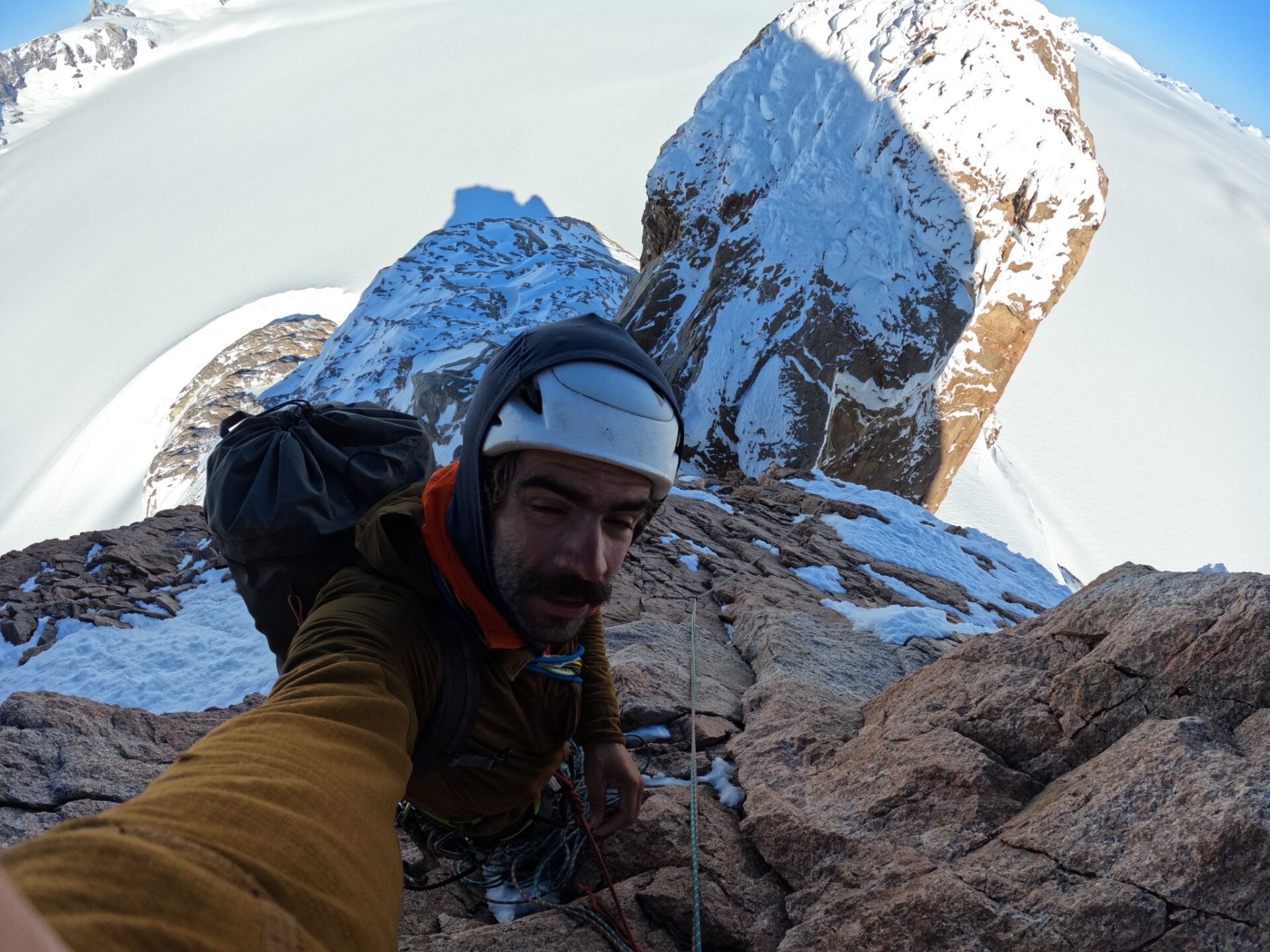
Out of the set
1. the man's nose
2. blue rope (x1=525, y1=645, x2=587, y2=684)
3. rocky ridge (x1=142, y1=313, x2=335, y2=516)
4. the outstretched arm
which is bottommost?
rocky ridge (x1=142, y1=313, x2=335, y2=516)

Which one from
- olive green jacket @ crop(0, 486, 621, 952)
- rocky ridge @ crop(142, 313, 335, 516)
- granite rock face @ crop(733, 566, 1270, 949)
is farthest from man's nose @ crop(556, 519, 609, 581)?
rocky ridge @ crop(142, 313, 335, 516)

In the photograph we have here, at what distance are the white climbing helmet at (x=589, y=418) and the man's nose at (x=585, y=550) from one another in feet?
0.54

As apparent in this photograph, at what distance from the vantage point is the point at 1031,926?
5.56 feet

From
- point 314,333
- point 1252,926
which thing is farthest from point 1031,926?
point 314,333

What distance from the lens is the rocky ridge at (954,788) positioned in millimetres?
1690

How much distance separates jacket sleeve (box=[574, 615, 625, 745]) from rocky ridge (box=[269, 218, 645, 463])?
13668 millimetres

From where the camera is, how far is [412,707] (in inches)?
61.7

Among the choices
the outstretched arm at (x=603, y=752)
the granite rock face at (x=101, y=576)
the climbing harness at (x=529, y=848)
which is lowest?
the granite rock face at (x=101, y=576)

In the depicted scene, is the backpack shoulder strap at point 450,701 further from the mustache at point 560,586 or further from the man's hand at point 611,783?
the man's hand at point 611,783

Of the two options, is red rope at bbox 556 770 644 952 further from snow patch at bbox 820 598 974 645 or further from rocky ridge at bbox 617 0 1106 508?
rocky ridge at bbox 617 0 1106 508

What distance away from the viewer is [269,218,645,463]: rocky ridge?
19.3 m

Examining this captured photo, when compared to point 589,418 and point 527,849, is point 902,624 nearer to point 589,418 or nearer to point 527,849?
point 527,849

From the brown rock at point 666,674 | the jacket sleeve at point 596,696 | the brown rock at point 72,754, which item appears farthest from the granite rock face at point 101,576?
the jacket sleeve at point 596,696

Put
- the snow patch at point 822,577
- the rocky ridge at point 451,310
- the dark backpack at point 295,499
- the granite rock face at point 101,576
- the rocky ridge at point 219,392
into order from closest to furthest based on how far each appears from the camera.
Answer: the dark backpack at point 295,499 → the granite rock face at point 101,576 → the snow patch at point 822,577 → the rocky ridge at point 451,310 → the rocky ridge at point 219,392
